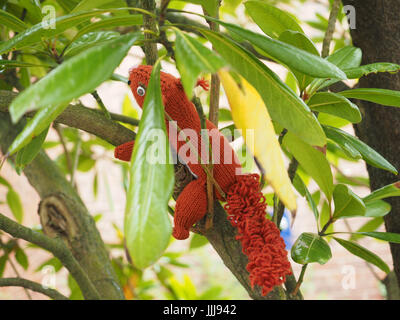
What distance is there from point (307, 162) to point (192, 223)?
0.13 meters

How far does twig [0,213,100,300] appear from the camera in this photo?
0.50 metres

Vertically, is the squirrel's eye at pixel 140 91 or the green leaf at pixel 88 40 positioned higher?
the green leaf at pixel 88 40

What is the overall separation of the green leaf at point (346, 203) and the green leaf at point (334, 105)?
0.25 ft

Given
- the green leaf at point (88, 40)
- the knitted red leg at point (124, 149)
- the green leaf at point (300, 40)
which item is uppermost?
the green leaf at point (88, 40)

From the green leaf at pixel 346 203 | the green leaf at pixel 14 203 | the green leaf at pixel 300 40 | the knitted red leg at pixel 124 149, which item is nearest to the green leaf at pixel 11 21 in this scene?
the knitted red leg at pixel 124 149

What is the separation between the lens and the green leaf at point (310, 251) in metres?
0.43

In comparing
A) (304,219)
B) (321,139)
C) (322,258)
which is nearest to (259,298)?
(322,258)

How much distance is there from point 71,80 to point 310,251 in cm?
30

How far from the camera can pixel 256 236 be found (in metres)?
0.39

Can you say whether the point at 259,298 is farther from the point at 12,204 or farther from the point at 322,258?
the point at 12,204

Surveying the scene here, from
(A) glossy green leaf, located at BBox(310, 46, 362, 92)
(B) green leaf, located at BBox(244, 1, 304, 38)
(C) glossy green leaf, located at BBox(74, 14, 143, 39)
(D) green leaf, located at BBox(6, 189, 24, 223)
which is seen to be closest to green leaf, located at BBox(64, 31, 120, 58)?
(C) glossy green leaf, located at BBox(74, 14, 143, 39)

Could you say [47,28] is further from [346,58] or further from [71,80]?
[346,58]

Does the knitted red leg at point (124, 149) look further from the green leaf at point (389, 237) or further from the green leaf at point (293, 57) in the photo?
the green leaf at point (389, 237)
